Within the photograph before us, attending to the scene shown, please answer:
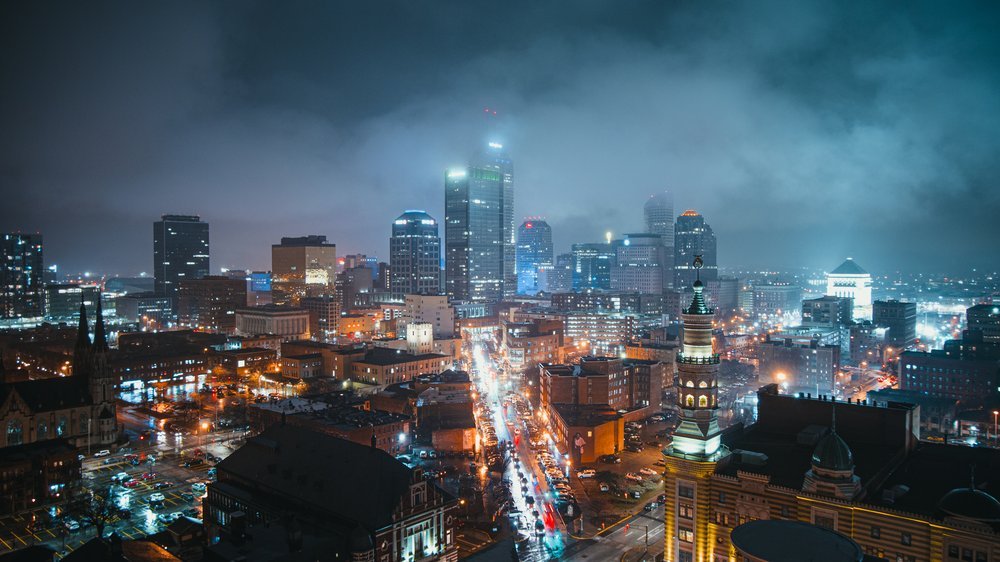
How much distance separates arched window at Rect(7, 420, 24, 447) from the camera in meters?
79.9

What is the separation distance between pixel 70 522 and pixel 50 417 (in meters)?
30.2

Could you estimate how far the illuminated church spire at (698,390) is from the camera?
4744cm

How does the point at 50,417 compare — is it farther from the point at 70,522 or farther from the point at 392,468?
the point at 392,468

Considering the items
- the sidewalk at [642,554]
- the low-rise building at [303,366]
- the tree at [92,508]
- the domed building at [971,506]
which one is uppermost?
the domed building at [971,506]

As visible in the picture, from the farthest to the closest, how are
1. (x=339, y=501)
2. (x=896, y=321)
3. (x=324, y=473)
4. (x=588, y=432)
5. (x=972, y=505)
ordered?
(x=896, y=321) → (x=588, y=432) → (x=324, y=473) → (x=339, y=501) → (x=972, y=505)

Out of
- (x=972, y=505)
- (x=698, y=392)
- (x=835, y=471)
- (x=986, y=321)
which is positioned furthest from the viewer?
(x=986, y=321)

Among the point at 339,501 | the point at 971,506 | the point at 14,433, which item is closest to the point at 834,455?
the point at 971,506

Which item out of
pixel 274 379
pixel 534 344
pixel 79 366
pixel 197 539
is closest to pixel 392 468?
pixel 197 539

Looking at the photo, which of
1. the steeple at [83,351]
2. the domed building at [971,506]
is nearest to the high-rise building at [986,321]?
the domed building at [971,506]

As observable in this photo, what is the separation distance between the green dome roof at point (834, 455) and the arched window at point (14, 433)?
9374cm

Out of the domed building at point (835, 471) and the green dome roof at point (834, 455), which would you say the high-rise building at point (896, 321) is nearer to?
the domed building at point (835, 471)

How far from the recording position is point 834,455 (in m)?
40.0

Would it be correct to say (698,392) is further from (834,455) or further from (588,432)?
(588,432)

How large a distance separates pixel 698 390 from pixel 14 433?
283 ft
